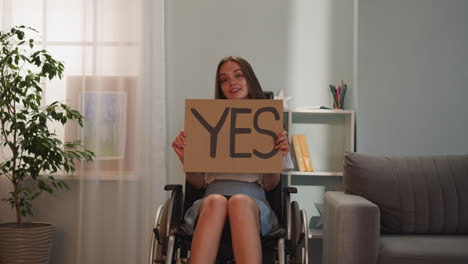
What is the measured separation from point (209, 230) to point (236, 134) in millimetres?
406

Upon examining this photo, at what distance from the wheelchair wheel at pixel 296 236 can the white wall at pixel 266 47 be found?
4.54 feet

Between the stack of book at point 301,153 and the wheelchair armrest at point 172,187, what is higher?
→ the stack of book at point 301,153

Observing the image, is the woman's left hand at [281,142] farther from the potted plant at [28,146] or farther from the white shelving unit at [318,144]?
the potted plant at [28,146]

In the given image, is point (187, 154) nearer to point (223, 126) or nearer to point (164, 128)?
point (223, 126)

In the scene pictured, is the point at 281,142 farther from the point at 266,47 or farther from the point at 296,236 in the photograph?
the point at 266,47

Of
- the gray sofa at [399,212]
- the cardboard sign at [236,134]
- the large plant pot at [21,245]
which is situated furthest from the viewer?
the large plant pot at [21,245]

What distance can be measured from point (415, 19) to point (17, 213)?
2519 mm

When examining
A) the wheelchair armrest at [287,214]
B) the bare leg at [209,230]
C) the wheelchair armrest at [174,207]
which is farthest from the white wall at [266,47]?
the bare leg at [209,230]

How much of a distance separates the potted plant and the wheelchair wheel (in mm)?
1478

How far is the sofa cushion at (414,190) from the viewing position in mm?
3061

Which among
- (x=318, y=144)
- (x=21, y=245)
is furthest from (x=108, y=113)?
(x=318, y=144)

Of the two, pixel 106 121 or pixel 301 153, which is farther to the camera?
pixel 106 121

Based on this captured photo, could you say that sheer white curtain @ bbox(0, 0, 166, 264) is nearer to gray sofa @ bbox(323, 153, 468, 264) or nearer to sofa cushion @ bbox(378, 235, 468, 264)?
gray sofa @ bbox(323, 153, 468, 264)

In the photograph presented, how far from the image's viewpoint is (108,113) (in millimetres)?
3863
